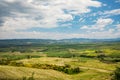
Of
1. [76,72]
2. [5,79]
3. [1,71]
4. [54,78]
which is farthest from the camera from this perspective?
[76,72]

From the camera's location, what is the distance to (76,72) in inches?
5020

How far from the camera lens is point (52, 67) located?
129 m

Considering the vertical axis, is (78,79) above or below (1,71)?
below

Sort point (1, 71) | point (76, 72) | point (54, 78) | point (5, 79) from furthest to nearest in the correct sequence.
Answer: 1. point (76, 72)
2. point (54, 78)
3. point (1, 71)
4. point (5, 79)

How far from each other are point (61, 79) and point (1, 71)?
2536 cm

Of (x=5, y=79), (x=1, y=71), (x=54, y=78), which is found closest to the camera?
(x=5, y=79)

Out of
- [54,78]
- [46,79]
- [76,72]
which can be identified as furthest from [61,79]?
[76,72]

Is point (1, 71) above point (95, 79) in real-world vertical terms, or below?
above

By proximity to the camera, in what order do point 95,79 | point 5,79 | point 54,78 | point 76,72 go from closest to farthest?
point 5,79 → point 54,78 → point 95,79 → point 76,72

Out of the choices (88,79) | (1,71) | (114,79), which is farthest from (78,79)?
(1,71)

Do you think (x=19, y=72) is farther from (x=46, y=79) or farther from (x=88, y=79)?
(x=88, y=79)

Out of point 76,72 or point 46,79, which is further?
point 76,72

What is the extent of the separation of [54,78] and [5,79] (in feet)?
79.7

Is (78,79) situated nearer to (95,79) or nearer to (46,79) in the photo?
(95,79)
